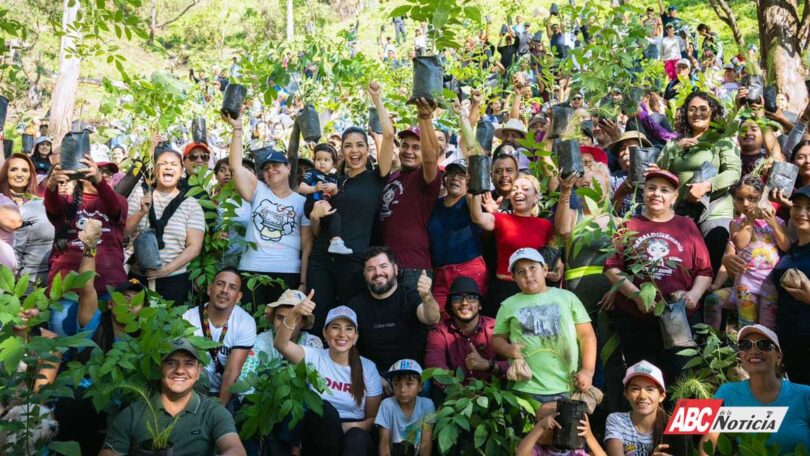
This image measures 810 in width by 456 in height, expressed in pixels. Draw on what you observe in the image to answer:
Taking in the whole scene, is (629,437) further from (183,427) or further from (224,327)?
(224,327)

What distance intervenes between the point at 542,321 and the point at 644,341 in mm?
745

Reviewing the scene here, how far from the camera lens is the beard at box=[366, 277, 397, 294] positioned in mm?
6230

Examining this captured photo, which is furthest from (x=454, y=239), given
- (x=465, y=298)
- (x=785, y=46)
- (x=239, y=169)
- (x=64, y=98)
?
(x=64, y=98)

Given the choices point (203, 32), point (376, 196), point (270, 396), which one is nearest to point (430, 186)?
point (376, 196)

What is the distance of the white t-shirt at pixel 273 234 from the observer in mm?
6742

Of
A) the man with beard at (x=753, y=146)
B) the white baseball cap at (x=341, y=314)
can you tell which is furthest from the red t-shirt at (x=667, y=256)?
the white baseball cap at (x=341, y=314)

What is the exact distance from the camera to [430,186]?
647 cm

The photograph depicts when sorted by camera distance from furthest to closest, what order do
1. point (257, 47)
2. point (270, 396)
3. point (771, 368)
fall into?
point (257, 47) → point (270, 396) → point (771, 368)

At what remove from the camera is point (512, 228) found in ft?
20.5

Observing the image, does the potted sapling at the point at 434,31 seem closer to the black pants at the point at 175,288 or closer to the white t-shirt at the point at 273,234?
the white t-shirt at the point at 273,234

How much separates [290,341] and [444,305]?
108 cm

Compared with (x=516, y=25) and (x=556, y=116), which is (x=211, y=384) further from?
(x=516, y=25)

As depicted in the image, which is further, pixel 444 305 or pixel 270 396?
pixel 444 305

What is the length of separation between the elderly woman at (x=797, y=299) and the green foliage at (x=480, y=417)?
158 centimetres
